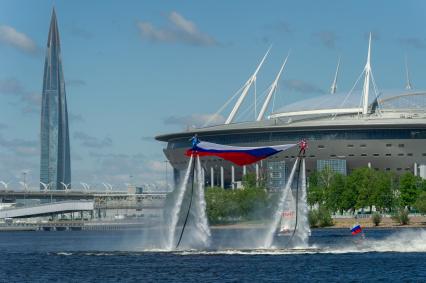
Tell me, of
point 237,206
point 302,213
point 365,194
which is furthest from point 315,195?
point 302,213

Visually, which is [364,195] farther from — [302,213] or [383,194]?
[302,213]

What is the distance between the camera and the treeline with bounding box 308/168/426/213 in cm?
17325

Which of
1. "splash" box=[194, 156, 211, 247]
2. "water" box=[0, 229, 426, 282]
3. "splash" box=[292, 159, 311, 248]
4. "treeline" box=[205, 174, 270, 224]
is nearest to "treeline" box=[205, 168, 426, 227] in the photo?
"treeline" box=[205, 174, 270, 224]

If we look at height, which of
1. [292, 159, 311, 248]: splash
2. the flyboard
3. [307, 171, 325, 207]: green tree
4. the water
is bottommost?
the water

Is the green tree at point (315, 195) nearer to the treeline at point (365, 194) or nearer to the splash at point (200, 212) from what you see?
the treeline at point (365, 194)

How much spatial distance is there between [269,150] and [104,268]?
44.5ft

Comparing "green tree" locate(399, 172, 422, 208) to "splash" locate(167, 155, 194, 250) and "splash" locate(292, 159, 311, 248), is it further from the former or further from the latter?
"splash" locate(167, 155, 194, 250)

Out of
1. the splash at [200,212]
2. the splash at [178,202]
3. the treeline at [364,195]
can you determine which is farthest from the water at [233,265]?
the treeline at [364,195]

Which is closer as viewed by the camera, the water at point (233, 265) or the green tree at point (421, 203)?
the water at point (233, 265)

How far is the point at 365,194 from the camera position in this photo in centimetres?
17375

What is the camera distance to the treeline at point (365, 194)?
6821 inches

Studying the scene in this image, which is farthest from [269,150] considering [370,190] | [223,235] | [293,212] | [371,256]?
[370,190]

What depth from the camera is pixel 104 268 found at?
78.3 meters

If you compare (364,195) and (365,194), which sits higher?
(365,194)
